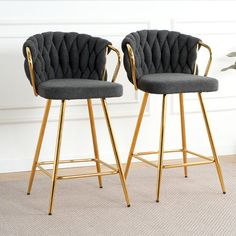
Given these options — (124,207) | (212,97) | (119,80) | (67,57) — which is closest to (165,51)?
(119,80)

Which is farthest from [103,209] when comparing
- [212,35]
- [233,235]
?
[212,35]

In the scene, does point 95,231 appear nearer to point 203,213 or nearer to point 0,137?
point 203,213

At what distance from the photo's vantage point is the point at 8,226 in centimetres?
263

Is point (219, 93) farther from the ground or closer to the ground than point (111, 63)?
closer to the ground

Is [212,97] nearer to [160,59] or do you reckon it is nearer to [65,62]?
[160,59]

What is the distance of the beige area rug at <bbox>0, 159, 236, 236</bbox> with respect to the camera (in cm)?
259

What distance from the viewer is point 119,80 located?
3658 millimetres

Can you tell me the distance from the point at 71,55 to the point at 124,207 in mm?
887

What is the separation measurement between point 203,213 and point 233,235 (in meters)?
0.31

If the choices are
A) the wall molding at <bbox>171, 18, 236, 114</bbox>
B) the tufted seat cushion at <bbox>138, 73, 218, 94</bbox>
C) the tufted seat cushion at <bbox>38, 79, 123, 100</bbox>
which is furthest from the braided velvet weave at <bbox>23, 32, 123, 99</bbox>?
the wall molding at <bbox>171, 18, 236, 114</bbox>

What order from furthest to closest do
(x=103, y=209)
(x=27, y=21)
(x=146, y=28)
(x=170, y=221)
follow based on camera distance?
(x=146, y=28) < (x=27, y=21) < (x=103, y=209) < (x=170, y=221)

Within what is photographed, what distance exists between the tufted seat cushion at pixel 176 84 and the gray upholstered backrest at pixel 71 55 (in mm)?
283

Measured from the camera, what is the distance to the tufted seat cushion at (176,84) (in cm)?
288

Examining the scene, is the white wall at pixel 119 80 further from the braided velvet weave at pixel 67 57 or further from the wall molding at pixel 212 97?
the braided velvet weave at pixel 67 57
